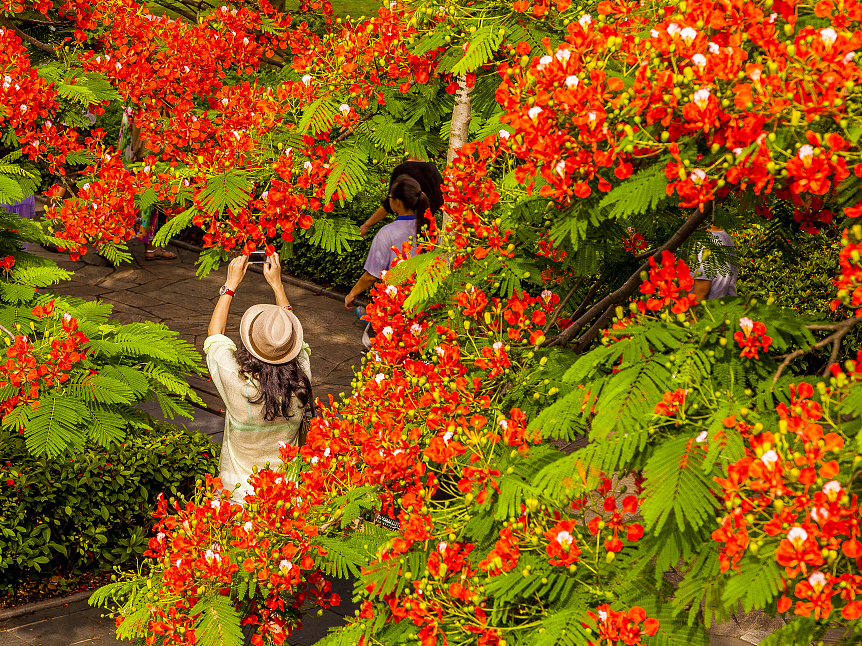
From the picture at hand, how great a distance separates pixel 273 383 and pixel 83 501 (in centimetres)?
216

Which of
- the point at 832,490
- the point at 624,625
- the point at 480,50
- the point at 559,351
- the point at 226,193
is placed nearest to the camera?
the point at 832,490

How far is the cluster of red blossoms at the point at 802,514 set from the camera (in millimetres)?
1924

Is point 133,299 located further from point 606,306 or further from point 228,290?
point 606,306

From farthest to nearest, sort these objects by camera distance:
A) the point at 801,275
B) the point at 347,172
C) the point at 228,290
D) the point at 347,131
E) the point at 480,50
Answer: the point at 801,275
the point at 228,290
the point at 347,131
the point at 347,172
the point at 480,50

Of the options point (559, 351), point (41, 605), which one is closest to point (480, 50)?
point (559, 351)

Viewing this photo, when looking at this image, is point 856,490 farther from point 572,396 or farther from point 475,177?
point 475,177

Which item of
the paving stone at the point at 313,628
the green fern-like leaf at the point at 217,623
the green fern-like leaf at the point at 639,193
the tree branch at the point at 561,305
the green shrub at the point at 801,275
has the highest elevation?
the green fern-like leaf at the point at 639,193

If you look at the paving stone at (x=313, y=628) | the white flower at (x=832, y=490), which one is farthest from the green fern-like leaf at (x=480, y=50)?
the paving stone at (x=313, y=628)

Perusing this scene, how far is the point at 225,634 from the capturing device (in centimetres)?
352

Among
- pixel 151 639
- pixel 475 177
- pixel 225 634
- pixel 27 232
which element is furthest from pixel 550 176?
pixel 27 232

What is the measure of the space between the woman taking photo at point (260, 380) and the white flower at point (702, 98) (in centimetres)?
315

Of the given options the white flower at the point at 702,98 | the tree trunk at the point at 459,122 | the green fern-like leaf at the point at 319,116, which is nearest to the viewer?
the white flower at the point at 702,98

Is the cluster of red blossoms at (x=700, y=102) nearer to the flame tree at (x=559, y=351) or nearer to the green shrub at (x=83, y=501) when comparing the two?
the flame tree at (x=559, y=351)

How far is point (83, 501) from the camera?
20.3ft
